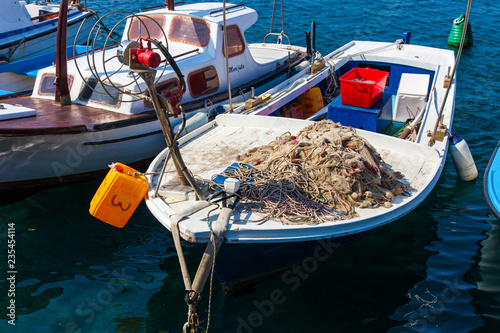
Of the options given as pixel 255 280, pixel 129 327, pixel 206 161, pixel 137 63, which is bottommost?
pixel 129 327

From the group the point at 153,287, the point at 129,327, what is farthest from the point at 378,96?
the point at 129,327

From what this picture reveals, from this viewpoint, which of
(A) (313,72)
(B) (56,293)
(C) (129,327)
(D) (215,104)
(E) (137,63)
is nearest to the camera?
(E) (137,63)

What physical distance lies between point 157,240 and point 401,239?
396cm

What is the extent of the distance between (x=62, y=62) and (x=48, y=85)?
0.96m

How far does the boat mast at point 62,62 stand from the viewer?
8.67 m

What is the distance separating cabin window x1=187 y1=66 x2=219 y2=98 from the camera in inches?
368

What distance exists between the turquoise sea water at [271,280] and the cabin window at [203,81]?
2.77 meters

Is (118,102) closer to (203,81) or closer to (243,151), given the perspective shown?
(203,81)

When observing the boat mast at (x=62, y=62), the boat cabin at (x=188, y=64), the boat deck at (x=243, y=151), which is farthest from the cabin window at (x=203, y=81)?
the boat mast at (x=62, y=62)

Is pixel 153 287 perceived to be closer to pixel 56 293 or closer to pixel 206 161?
pixel 56 293

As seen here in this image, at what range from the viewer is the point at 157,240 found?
7535mm

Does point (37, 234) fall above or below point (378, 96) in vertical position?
below

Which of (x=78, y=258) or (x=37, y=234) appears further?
(x=37, y=234)

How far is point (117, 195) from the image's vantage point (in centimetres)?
563
